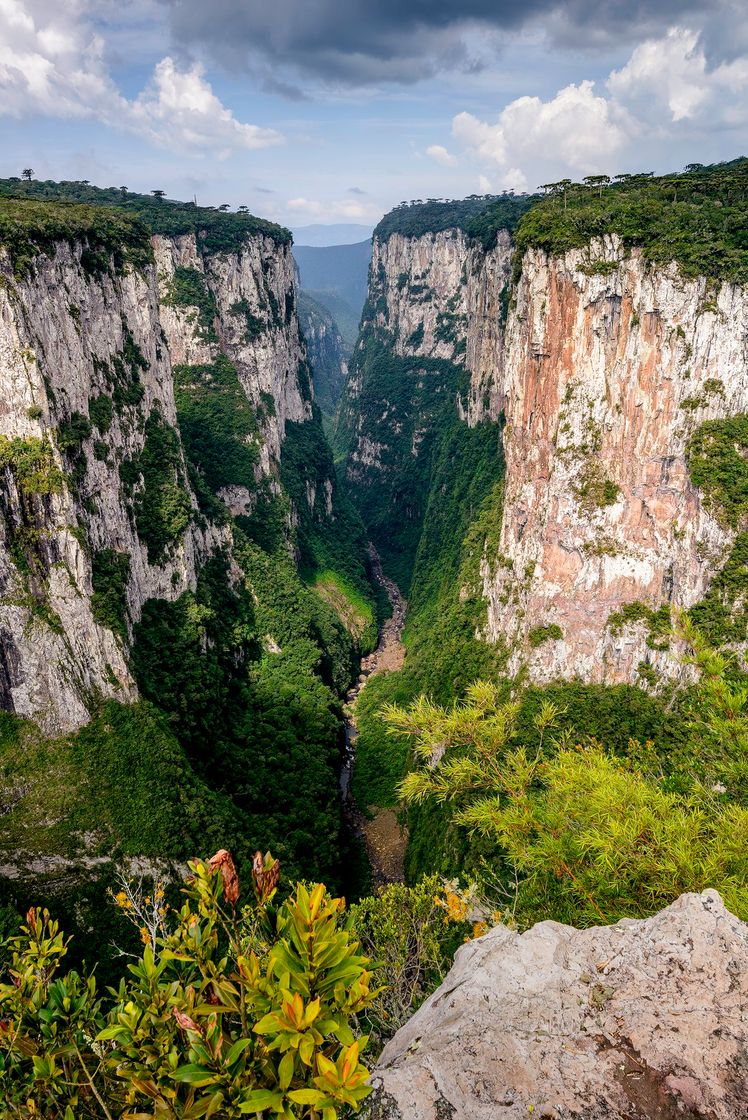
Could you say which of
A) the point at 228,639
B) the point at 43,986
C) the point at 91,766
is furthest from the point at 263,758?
the point at 43,986

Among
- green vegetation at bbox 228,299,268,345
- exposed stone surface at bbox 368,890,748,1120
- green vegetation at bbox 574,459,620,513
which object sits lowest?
green vegetation at bbox 574,459,620,513

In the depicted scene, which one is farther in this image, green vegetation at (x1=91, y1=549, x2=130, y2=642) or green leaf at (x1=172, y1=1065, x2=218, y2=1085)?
green vegetation at (x1=91, y1=549, x2=130, y2=642)

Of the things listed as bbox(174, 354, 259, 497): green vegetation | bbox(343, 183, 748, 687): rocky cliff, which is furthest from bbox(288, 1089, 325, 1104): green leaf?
bbox(174, 354, 259, 497): green vegetation

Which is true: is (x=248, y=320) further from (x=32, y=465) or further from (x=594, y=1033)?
(x=594, y=1033)

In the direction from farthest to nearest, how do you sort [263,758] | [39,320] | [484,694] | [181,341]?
[181,341] < [263,758] < [39,320] < [484,694]

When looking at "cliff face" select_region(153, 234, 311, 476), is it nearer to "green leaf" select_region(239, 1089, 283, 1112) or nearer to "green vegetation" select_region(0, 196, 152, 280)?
"green vegetation" select_region(0, 196, 152, 280)

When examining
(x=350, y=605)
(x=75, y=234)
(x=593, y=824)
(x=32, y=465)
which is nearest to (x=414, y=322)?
(x=350, y=605)

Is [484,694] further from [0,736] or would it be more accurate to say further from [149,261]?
[149,261]
